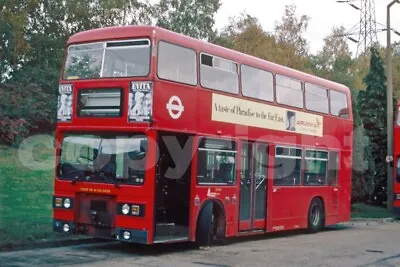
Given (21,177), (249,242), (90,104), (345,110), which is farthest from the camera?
(21,177)

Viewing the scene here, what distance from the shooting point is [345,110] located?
19953 mm

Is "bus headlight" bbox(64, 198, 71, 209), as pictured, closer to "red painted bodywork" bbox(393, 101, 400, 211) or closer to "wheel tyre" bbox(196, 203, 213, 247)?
"wheel tyre" bbox(196, 203, 213, 247)

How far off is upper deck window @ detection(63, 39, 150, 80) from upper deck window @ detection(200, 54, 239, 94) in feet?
5.41

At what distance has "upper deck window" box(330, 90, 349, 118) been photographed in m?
19.2

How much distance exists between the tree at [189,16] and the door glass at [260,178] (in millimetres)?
28074

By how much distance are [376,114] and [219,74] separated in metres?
19.2

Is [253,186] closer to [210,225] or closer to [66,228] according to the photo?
[210,225]

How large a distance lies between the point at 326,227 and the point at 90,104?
1080 centimetres

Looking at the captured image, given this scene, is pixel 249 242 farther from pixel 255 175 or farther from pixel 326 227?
pixel 326 227

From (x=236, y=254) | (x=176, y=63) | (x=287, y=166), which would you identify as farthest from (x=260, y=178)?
(x=176, y=63)

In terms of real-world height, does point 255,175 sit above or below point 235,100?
below

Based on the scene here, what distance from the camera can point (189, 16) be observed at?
43.5m

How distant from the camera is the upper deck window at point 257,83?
15172mm

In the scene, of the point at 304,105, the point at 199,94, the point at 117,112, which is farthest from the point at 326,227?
the point at 117,112
